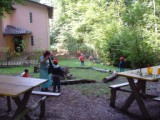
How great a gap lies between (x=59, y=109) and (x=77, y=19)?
26.3 meters

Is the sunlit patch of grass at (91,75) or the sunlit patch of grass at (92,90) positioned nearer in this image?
the sunlit patch of grass at (92,90)

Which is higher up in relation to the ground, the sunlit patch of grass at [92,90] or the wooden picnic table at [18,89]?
the wooden picnic table at [18,89]

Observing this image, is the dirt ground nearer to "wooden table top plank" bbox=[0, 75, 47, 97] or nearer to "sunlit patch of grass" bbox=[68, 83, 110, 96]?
"sunlit patch of grass" bbox=[68, 83, 110, 96]

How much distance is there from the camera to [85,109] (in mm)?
5973

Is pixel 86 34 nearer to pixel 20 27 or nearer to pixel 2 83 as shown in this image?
pixel 20 27

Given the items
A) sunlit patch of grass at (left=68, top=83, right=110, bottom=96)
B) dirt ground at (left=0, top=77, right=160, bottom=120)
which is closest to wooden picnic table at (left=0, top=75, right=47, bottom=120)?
dirt ground at (left=0, top=77, right=160, bottom=120)

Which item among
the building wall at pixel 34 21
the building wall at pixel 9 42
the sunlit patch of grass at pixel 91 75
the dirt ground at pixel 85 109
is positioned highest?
the building wall at pixel 34 21

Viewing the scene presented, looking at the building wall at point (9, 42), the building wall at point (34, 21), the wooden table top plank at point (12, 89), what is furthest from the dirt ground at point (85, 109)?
the building wall at point (34, 21)

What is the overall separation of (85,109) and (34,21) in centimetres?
2065

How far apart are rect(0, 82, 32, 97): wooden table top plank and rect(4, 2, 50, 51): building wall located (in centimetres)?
2066

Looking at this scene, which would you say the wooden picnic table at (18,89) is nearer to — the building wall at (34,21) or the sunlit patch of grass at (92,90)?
the sunlit patch of grass at (92,90)

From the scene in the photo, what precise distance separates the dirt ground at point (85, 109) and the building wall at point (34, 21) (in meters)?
18.6

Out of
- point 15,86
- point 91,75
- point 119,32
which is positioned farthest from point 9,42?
point 15,86

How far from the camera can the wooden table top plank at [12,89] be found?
3.94m
